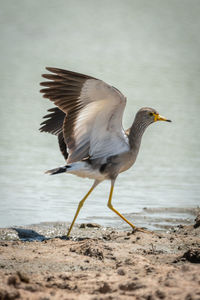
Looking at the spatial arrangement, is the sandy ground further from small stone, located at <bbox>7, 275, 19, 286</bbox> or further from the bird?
the bird

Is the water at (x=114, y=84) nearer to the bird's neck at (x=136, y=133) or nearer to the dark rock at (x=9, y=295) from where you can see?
the bird's neck at (x=136, y=133)

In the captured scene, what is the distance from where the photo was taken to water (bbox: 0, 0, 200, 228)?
9.38 metres

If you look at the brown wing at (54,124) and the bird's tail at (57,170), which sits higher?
the brown wing at (54,124)

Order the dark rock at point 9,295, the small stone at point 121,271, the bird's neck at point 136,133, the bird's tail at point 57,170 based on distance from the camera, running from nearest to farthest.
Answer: the dark rock at point 9,295 → the small stone at point 121,271 → the bird's tail at point 57,170 → the bird's neck at point 136,133

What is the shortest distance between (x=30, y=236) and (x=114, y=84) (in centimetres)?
1187

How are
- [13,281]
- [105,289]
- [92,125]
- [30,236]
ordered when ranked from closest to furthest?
[13,281] < [105,289] < [30,236] < [92,125]

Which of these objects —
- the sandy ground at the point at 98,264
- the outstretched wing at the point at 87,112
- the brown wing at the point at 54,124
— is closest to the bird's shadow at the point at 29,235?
the sandy ground at the point at 98,264

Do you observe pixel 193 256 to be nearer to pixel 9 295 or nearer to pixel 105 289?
pixel 105 289

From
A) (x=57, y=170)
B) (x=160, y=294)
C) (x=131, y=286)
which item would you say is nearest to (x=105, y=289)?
(x=131, y=286)

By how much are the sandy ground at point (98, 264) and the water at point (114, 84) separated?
3.29 ft

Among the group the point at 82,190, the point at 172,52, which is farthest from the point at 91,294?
the point at 172,52

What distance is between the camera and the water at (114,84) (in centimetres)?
938

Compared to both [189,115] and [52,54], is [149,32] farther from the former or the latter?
[189,115]

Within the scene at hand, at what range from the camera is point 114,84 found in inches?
744
